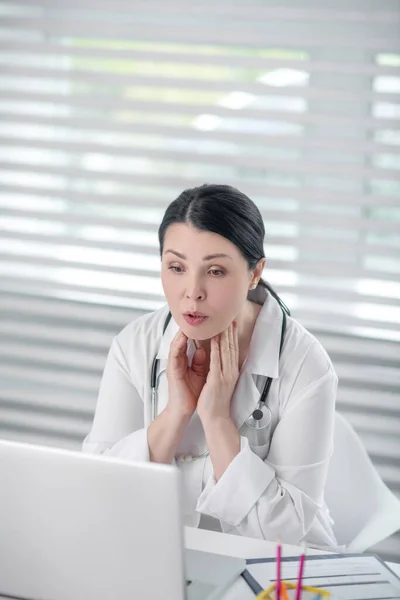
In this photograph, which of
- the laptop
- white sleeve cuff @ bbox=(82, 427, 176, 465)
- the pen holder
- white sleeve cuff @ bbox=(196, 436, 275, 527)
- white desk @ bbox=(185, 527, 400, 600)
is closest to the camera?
the laptop

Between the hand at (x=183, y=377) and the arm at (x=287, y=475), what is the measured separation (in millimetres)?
168

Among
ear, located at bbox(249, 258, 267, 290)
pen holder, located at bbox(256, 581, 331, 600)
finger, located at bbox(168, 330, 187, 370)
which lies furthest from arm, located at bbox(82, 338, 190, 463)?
pen holder, located at bbox(256, 581, 331, 600)

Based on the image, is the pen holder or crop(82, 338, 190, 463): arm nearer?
the pen holder

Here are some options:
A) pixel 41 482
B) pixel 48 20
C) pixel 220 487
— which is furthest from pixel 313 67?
pixel 41 482

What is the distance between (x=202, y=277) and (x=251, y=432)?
0.40 m

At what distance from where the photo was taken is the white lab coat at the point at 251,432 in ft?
6.16

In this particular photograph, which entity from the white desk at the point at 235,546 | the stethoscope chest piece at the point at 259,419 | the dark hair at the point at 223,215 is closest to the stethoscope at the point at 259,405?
the stethoscope chest piece at the point at 259,419

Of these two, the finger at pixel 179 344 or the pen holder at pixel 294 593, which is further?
the finger at pixel 179 344

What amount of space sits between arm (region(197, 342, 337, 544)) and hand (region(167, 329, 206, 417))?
0.55 feet

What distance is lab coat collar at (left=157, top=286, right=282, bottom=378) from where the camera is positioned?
2.05 m

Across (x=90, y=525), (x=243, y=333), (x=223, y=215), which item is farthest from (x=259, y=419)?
(x=90, y=525)

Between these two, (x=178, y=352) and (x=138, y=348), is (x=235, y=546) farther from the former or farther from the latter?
(x=138, y=348)

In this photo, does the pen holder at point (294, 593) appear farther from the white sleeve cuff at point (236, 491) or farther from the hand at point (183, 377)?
the hand at point (183, 377)

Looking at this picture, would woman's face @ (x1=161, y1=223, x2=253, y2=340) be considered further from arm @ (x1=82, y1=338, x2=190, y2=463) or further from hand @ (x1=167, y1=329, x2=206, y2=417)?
arm @ (x1=82, y1=338, x2=190, y2=463)
